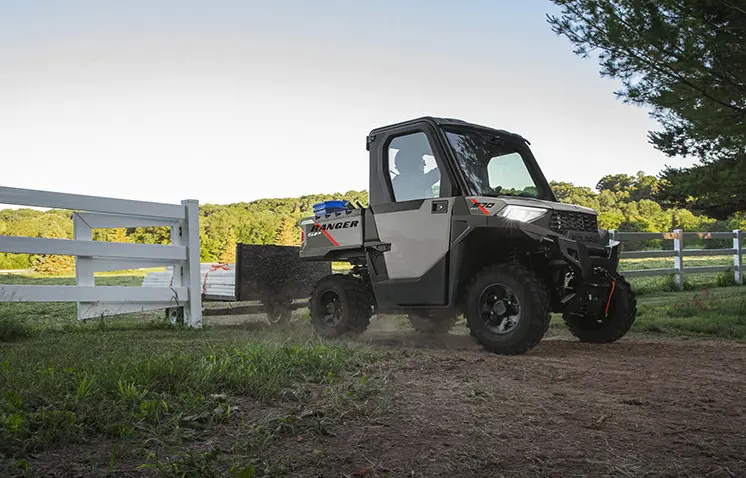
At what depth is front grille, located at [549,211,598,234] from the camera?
21.1ft

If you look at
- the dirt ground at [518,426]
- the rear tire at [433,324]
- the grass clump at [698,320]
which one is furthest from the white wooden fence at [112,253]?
the grass clump at [698,320]

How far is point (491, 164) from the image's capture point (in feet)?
24.0

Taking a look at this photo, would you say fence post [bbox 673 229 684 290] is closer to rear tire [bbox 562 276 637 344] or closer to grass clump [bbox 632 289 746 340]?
grass clump [bbox 632 289 746 340]

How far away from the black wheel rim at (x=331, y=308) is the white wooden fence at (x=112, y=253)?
1.97 metres

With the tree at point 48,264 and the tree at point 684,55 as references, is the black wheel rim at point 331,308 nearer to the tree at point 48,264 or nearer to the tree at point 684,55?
the tree at point 684,55

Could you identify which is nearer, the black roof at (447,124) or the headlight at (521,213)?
the headlight at (521,213)

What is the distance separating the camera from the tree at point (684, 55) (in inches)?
381

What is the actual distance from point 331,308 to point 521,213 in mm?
2952

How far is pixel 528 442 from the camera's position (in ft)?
10.5

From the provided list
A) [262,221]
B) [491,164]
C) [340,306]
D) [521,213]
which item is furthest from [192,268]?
[262,221]

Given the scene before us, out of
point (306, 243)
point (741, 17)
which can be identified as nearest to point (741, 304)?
point (741, 17)

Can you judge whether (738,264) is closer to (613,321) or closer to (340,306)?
(613,321)

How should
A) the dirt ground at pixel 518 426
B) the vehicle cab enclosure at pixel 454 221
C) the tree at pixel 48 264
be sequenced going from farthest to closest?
the tree at pixel 48 264 < the vehicle cab enclosure at pixel 454 221 < the dirt ground at pixel 518 426

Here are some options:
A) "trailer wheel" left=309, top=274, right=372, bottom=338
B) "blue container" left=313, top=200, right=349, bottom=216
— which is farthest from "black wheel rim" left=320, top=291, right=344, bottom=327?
"blue container" left=313, top=200, right=349, bottom=216
